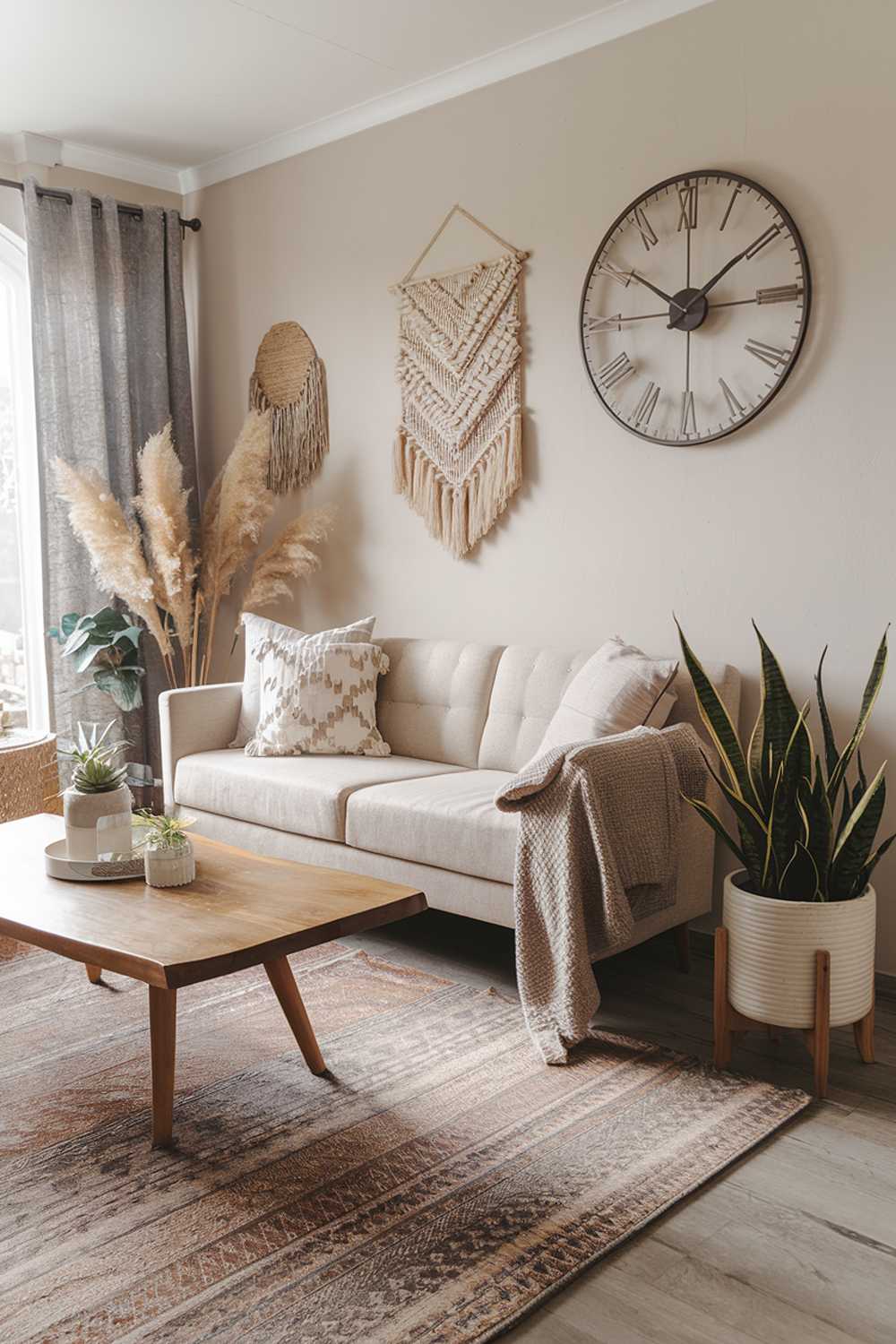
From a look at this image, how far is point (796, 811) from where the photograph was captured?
95.8 inches

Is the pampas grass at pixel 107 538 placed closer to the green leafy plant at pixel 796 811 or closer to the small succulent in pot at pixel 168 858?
the small succulent in pot at pixel 168 858

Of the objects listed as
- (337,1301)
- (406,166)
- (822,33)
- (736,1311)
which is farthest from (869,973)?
(406,166)

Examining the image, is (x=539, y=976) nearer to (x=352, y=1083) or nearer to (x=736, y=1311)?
(x=352, y=1083)

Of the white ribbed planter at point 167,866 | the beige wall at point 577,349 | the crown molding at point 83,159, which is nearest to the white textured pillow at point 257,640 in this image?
the beige wall at point 577,349

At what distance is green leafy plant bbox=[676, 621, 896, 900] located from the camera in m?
2.41

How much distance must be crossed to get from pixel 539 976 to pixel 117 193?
3.60m

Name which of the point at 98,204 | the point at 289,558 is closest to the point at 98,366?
the point at 98,204

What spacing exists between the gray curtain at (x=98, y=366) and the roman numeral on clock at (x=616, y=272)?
2.01 metres

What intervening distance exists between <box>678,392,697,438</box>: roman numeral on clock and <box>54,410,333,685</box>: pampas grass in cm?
146

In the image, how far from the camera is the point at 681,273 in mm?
3230

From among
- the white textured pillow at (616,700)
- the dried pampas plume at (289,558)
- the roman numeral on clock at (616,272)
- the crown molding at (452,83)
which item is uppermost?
the crown molding at (452,83)

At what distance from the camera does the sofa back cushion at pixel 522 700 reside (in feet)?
11.3

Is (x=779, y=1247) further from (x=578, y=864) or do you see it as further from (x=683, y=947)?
(x=683, y=947)

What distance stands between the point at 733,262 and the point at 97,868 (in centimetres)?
222
